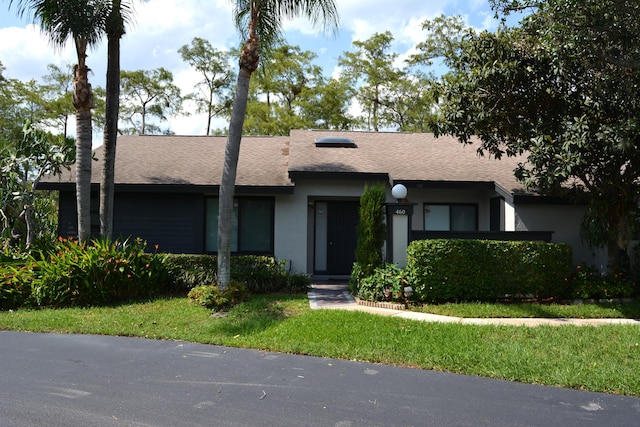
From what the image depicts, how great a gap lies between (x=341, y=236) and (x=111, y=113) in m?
7.10

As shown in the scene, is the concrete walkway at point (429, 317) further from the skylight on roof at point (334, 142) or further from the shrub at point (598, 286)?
the skylight on roof at point (334, 142)

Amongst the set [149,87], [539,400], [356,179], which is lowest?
→ [539,400]

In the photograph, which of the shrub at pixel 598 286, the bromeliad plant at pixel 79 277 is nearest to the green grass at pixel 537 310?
the shrub at pixel 598 286

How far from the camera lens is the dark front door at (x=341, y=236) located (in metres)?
15.4

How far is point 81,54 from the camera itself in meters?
12.0

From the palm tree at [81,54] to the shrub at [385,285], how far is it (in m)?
6.50

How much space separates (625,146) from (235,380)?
7997mm

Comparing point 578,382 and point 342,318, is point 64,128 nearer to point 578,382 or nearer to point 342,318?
point 342,318

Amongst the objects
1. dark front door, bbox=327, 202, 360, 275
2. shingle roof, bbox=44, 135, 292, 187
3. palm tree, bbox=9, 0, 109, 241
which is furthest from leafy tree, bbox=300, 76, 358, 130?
palm tree, bbox=9, 0, 109, 241

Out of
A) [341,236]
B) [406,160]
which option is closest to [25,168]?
[341,236]

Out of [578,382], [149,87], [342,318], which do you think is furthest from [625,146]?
[149,87]

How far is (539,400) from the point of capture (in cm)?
550

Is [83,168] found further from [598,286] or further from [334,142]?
[598,286]

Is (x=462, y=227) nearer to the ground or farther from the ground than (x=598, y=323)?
farther from the ground
